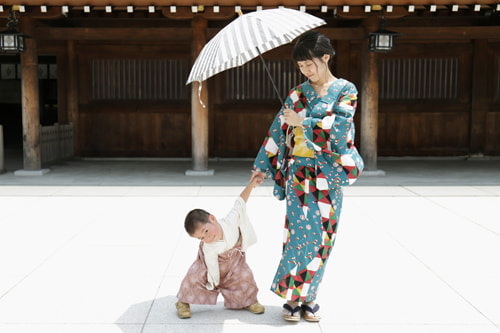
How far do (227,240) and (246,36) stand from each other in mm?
1228

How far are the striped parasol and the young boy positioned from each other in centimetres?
77

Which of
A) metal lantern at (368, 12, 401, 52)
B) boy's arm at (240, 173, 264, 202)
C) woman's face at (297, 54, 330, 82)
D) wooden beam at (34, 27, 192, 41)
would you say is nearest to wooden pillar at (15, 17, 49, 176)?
wooden beam at (34, 27, 192, 41)

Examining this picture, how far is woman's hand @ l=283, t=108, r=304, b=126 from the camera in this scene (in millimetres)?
3094

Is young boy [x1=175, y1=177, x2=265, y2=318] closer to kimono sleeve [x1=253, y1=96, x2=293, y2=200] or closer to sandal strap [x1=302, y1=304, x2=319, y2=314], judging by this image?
kimono sleeve [x1=253, y1=96, x2=293, y2=200]

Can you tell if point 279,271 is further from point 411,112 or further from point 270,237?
point 411,112

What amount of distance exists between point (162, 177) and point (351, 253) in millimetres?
5162

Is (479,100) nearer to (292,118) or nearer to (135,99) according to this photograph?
(135,99)

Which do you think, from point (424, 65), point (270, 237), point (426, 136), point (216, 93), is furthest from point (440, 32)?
point (270, 237)

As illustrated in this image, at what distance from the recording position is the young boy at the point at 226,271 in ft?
10.8

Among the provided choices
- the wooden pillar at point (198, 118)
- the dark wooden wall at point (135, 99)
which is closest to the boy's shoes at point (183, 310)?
the wooden pillar at point (198, 118)

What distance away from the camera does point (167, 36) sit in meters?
9.86

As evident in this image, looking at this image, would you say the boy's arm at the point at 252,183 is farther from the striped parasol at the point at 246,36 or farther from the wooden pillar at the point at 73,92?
the wooden pillar at the point at 73,92

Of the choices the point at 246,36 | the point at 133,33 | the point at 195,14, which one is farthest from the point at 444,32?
the point at 246,36

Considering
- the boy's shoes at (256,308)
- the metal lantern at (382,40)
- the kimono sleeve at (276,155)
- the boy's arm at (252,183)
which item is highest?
the metal lantern at (382,40)
